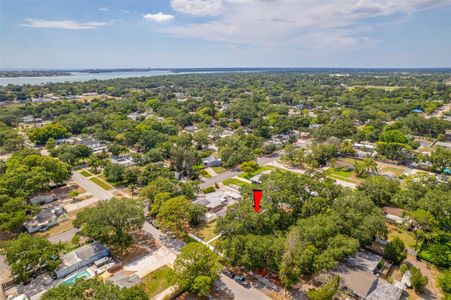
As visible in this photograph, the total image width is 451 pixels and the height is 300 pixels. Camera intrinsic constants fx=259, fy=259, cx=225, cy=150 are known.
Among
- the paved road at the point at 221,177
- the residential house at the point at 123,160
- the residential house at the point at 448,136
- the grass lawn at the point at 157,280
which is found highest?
the residential house at the point at 448,136

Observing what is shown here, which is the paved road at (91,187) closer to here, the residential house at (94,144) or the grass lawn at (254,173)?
the residential house at (94,144)

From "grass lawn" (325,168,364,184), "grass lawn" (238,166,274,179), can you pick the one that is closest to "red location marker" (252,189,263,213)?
"grass lawn" (238,166,274,179)

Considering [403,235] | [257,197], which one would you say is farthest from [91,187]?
[403,235]

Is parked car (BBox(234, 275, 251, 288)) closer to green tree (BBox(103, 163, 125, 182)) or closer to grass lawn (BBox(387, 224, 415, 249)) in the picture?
grass lawn (BBox(387, 224, 415, 249))

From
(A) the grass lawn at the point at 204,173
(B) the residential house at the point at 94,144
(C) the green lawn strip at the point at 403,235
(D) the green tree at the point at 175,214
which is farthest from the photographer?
(B) the residential house at the point at 94,144

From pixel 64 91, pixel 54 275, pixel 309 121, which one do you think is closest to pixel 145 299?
pixel 54 275

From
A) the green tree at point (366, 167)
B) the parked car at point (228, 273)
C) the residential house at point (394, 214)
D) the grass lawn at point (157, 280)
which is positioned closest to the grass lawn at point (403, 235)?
the residential house at point (394, 214)

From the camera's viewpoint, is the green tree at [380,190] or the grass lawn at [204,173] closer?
the green tree at [380,190]
